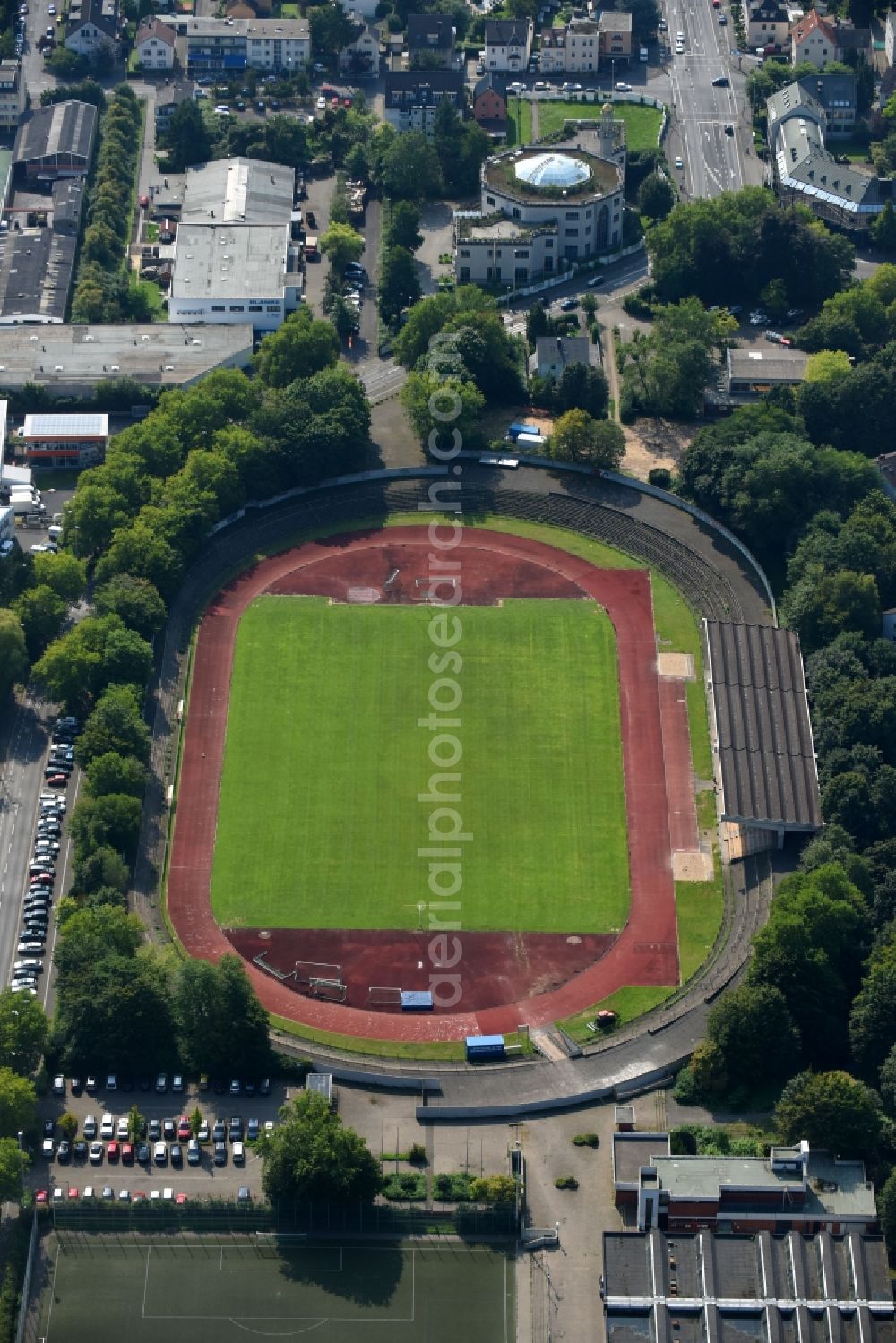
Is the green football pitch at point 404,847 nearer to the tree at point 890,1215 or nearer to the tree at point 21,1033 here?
the tree at point 21,1033

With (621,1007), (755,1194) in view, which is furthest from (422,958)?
(755,1194)

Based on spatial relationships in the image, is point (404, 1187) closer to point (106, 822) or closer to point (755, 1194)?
point (755, 1194)

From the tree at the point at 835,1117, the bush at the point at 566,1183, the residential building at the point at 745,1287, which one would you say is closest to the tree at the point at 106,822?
the bush at the point at 566,1183

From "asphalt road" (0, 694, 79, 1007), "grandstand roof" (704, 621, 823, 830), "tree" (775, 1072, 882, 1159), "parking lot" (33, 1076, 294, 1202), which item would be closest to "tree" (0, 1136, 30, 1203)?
"parking lot" (33, 1076, 294, 1202)

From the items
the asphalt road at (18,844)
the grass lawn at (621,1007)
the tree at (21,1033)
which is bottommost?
the tree at (21,1033)

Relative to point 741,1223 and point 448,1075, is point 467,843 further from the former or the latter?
point 741,1223

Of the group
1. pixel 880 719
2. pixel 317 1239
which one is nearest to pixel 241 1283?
pixel 317 1239
